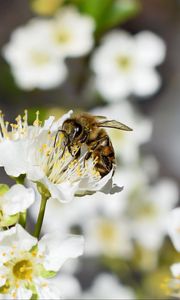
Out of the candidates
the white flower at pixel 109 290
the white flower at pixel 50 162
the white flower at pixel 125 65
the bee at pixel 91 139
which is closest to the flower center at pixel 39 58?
the white flower at pixel 125 65

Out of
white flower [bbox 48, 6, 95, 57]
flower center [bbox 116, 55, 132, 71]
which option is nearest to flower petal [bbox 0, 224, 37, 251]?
white flower [bbox 48, 6, 95, 57]

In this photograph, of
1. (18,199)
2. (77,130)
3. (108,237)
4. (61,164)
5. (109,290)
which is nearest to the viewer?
(18,199)

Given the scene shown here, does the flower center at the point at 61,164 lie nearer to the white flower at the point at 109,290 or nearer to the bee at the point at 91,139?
the bee at the point at 91,139

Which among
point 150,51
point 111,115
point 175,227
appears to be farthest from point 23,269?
point 150,51

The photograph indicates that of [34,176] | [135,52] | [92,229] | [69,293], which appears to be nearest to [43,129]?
[34,176]

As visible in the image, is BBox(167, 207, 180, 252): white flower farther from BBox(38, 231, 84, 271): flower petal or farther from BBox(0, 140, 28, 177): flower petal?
BBox(0, 140, 28, 177): flower petal

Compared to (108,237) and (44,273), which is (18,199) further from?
(108,237)
